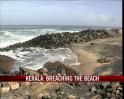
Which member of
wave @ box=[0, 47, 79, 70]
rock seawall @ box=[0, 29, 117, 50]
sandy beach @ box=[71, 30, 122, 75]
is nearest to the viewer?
sandy beach @ box=[71, 30, 122, 75]

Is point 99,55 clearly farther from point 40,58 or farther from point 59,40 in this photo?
point 59,40

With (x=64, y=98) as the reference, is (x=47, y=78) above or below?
above

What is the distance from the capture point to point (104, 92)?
32.0ft

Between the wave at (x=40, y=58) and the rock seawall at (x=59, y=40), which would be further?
the rock seawall at (x=59, y=40)

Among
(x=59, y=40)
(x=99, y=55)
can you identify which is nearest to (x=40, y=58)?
(x=99, y=55)

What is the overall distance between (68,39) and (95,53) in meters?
6.08

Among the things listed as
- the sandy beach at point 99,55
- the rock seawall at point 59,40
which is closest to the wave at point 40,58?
the sandy beach at point 99,55

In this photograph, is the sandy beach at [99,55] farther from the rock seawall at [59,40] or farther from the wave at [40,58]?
the rock seawall at [59,40]

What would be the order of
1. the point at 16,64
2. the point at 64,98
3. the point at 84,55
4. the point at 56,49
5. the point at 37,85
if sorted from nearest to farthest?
1. the point at 64,98
2. the point at 37,85
3. the point at 16,64
4. the point at 84,55
5. the point at 56,49

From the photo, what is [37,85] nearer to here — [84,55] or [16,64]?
[16,64]

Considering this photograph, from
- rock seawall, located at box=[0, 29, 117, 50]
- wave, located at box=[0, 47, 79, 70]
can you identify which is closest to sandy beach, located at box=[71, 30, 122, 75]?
wave, located at box=[0, 47, 79, 70]

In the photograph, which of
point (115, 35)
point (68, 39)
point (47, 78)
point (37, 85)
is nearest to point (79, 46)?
point (68, 39)

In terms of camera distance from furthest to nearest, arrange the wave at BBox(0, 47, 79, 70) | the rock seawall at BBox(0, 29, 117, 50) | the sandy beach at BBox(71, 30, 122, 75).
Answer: the rock seawall at BBox(0, 29, 117, 50) < the wave at BBox(0, 47, 79, 70) < the sandy beach at BBox(71, 30, 122, 75)

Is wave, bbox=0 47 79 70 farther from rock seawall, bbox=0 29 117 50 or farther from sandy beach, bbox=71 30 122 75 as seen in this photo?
rock seawall, bbox=0 29 117 50
